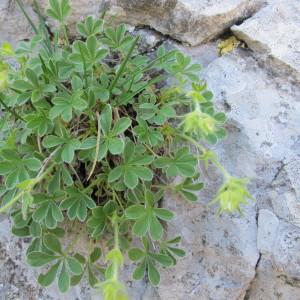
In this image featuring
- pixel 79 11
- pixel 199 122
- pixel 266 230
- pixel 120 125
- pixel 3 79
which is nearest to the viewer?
pixel 199 122

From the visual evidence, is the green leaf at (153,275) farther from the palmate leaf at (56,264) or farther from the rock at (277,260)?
the rock at (277,260)

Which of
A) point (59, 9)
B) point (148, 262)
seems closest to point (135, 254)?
point (148, 262)

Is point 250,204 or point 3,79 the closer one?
point 3,79

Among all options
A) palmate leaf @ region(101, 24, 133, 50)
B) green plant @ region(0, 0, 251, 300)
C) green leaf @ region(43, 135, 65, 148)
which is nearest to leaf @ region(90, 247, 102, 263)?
green plant @ region(0, 0, 251, 300)

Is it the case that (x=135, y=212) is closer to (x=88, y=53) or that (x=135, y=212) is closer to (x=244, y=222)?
(x=244, y=222)

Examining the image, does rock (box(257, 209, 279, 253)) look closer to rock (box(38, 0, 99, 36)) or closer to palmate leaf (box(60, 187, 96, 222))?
palmate leaf (box(60, 187, 96, 222))

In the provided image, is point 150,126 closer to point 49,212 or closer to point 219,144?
point 219,144
